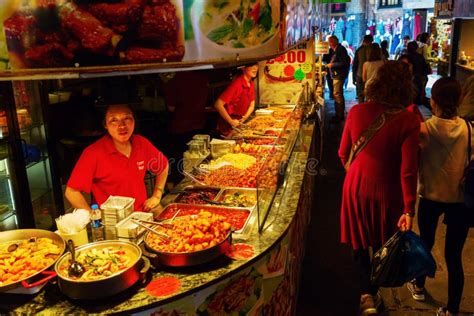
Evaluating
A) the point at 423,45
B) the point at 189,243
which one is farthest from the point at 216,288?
the point at 423,45

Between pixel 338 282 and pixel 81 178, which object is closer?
pixel 81 178

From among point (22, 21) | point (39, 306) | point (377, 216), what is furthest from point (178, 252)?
point (377, 216)

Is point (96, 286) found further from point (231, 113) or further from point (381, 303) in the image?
point (231, 113)

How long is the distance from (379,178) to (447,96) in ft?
3.01

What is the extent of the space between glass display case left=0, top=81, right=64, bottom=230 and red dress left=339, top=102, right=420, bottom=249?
3922 mm

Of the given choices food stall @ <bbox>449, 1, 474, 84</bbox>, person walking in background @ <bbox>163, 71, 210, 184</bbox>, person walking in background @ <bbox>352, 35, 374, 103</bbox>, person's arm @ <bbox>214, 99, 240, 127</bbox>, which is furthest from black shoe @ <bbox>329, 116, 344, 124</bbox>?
Answer: person's arm @ <bbox>214, 99, 240, 127</bbox>

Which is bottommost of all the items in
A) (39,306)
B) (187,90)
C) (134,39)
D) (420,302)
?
(420,302)

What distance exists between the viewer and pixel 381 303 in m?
4.45

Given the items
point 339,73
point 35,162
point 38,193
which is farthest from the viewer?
point 339,73

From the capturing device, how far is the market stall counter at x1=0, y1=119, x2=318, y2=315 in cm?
240

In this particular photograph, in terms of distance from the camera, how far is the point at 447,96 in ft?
12.7

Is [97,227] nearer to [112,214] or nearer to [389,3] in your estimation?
[112,214]

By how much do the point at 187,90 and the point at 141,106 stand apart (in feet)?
7.06

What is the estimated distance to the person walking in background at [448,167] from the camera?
12.9 ft
